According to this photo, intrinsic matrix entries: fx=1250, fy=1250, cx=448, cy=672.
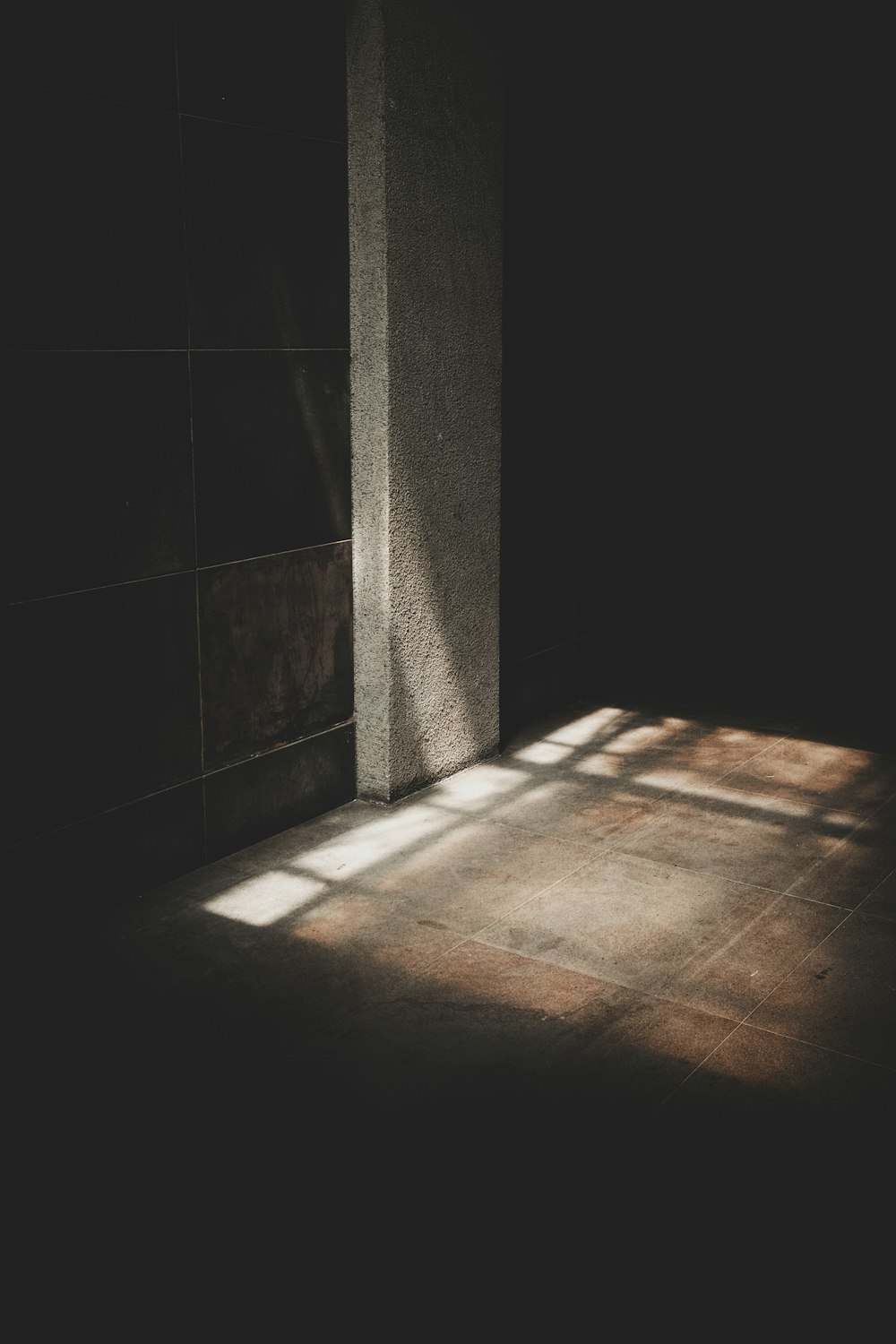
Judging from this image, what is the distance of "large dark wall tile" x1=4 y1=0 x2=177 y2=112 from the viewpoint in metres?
3.70

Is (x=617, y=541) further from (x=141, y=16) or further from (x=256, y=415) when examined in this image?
(x=141, y=16)

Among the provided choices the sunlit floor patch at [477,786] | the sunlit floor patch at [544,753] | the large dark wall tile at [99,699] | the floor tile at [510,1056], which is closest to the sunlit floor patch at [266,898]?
the large dark wall tile at [99,699]

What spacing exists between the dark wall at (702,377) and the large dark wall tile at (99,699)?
2.33 m

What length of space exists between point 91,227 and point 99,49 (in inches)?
21.3

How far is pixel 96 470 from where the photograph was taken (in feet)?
13.3

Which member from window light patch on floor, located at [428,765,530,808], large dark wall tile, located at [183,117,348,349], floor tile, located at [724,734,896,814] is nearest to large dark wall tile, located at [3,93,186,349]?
large dark wall tile, located at [183,117,348,349]

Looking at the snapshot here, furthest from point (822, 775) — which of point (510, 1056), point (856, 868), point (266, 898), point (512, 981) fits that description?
point (510, 1056)

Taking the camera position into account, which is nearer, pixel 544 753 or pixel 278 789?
pixel 278 789

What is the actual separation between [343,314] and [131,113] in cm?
120

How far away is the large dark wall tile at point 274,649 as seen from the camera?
4.65m

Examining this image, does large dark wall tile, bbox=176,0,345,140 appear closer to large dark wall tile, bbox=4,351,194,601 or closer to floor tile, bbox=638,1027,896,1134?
large dark wall tile, bbox=4,351,194,601

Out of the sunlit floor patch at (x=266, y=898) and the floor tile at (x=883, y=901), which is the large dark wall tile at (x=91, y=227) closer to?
the sunlit floor patch at (x=266, y=898)

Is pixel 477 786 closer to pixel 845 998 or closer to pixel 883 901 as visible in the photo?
pixel 883 901

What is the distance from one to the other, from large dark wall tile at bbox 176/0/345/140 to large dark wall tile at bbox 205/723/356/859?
237 cm
